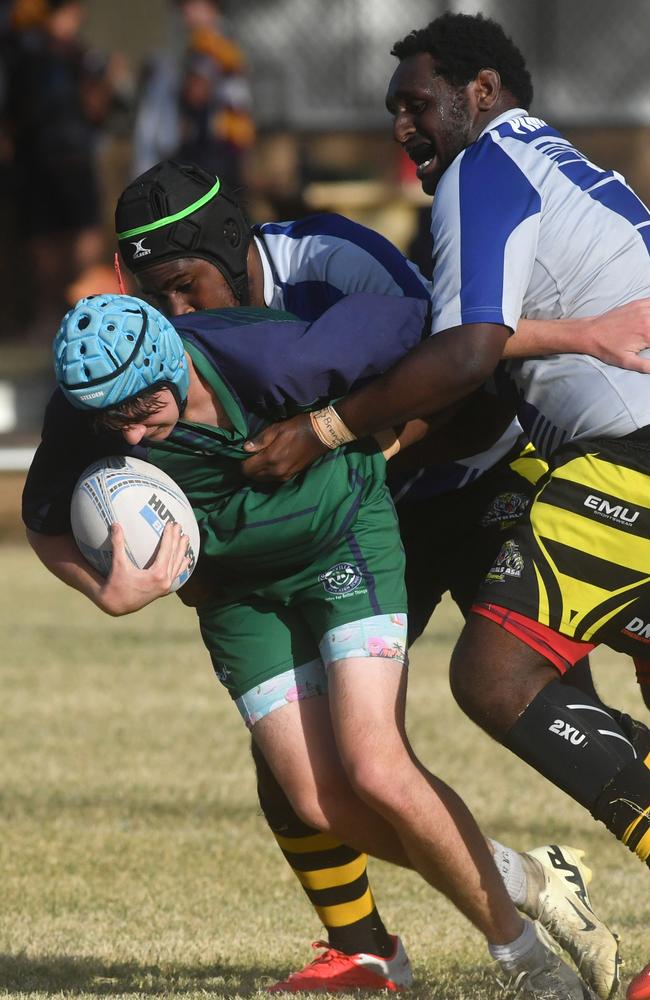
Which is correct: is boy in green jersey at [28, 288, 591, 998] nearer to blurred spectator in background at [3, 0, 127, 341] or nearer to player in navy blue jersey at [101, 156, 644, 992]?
player in navy blue jersey at [101, 156, 644, 992]

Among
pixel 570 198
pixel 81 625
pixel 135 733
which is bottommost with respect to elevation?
pixel 81 625

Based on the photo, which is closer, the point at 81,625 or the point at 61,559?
the point at 61,559

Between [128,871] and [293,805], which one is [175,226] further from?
[128,871]

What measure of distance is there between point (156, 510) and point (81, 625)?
697 centimetres

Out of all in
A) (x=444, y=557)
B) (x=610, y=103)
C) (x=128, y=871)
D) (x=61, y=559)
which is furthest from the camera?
(x=610, y=103)

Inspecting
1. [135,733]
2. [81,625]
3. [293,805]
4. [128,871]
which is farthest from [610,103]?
[293,805]

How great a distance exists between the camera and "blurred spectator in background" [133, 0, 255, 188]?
13578 mm

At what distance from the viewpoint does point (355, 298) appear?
170 inches

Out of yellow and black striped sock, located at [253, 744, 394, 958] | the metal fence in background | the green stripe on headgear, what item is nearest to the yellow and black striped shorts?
yellow and black striped sock, located at [253, 744, 394, 958]

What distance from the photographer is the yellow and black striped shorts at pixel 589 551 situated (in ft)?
13.6

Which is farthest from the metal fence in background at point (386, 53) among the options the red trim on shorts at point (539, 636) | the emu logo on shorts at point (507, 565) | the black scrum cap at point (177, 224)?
the red trim on shorts at point (539, 636)

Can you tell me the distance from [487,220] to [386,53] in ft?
40.8

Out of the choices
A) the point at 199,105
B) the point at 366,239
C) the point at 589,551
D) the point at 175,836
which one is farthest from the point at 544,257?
the point at 199,105

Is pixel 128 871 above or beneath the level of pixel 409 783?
beneath
